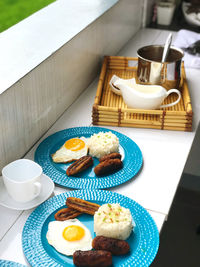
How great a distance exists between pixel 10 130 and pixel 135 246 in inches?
20.5

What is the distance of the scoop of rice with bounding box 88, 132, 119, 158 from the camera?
4.34 feet

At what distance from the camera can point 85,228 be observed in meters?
1.06

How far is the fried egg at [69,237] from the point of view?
1008 mm

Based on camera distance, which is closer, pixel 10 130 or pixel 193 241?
pixel 10 130

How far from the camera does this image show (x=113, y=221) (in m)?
1.03

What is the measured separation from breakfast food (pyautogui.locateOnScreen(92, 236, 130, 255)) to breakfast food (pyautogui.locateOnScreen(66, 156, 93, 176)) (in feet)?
0.96

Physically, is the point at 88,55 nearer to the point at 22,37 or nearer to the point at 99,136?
the point at 22,37

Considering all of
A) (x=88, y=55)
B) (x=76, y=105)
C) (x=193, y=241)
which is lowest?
(x=193, y=241)

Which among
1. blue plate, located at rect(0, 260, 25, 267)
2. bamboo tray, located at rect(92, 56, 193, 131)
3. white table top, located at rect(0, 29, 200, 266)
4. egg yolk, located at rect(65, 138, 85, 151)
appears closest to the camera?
blue plate, located at rect(0, 260, 25, 267)

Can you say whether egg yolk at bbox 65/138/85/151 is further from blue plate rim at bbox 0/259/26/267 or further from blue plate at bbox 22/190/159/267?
blue plate rim at bbox 0/259/26/267

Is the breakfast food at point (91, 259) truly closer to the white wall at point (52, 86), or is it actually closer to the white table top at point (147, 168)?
the white table top at point (147, 168)

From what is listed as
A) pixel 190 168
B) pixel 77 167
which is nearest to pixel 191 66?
pixel 190 168

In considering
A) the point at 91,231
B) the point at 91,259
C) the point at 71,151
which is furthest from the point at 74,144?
the point at 91,259

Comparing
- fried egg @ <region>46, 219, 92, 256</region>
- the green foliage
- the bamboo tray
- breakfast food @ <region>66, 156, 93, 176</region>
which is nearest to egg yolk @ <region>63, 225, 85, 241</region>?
fried egg @ <region>46, 219, 92, 256</region>
